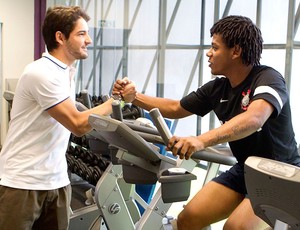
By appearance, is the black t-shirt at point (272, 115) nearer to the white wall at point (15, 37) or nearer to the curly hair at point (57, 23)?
the curly hair at point (57, 23)

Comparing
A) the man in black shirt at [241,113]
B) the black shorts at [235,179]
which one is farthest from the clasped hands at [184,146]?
the black shorts at [235,179]

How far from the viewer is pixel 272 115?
6.25ft

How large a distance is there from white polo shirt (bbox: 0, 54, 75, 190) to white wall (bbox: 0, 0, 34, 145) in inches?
237

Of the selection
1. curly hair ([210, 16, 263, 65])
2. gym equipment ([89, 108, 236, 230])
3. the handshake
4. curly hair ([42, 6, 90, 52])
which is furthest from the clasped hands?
curly hair ([42, 6, 90, 52])

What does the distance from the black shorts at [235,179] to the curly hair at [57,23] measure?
104 cm

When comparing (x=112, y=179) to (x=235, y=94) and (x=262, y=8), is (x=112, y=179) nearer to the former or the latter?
(x=235, y=94)

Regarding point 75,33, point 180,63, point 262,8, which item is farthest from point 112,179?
point 180,63

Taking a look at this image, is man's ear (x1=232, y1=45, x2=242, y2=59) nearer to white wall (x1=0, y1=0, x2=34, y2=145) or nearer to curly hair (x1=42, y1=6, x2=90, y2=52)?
curly hair (x1=42, y1=6, x2=90, y2=52)

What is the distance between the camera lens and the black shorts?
2.13 metres

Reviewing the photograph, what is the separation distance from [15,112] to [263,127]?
1153 millimetres

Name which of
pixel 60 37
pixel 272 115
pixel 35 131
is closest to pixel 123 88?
pixel 60 37

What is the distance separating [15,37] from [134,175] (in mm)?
6326

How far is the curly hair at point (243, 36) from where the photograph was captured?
82.3 inches

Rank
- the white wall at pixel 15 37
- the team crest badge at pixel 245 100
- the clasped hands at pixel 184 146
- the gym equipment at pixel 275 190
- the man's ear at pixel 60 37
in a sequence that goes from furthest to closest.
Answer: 1. the white wall at pixel 15 37
2. the man's ear at pixel 60 37
3. the team crest badge at pixel 245 100
4. the clasped hands at pixel 184 146
5. the gym equipment at pixel 275 190
